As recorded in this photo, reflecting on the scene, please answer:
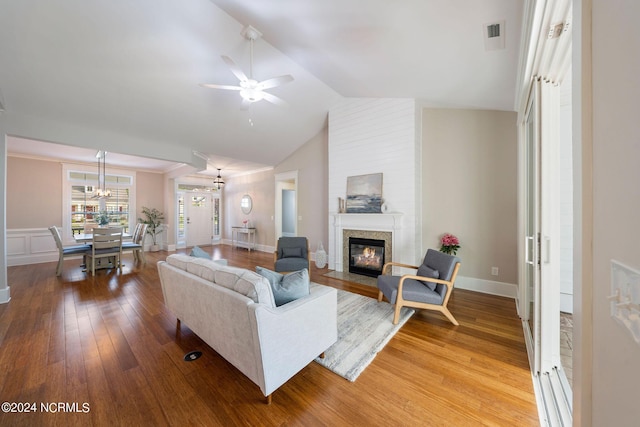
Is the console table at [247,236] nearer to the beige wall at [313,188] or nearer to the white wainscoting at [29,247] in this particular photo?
the beige wall at [313,188]

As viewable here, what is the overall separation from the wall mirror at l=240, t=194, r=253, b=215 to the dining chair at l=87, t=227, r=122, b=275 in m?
3.36

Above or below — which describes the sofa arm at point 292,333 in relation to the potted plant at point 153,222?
below

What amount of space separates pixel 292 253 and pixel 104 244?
3938 mm

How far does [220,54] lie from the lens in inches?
120

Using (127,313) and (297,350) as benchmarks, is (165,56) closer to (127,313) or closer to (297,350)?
(127,313)

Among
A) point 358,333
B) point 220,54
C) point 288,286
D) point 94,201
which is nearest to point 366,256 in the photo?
point 358,333

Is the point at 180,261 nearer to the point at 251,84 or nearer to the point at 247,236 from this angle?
the point at 251,84

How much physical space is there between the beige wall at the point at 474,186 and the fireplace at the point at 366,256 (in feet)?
2.74

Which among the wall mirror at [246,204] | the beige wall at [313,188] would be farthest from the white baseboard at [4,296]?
the wall mirror at [246,204]

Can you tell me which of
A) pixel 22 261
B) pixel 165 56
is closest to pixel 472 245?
pixel 165 56

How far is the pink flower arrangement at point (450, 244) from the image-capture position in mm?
3500

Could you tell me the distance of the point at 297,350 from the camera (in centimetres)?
165

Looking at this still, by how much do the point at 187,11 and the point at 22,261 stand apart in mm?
7115

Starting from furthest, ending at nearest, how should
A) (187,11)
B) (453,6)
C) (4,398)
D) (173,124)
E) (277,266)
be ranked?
(173,124), (277,266), (187,11), (453,6), (4,398)
